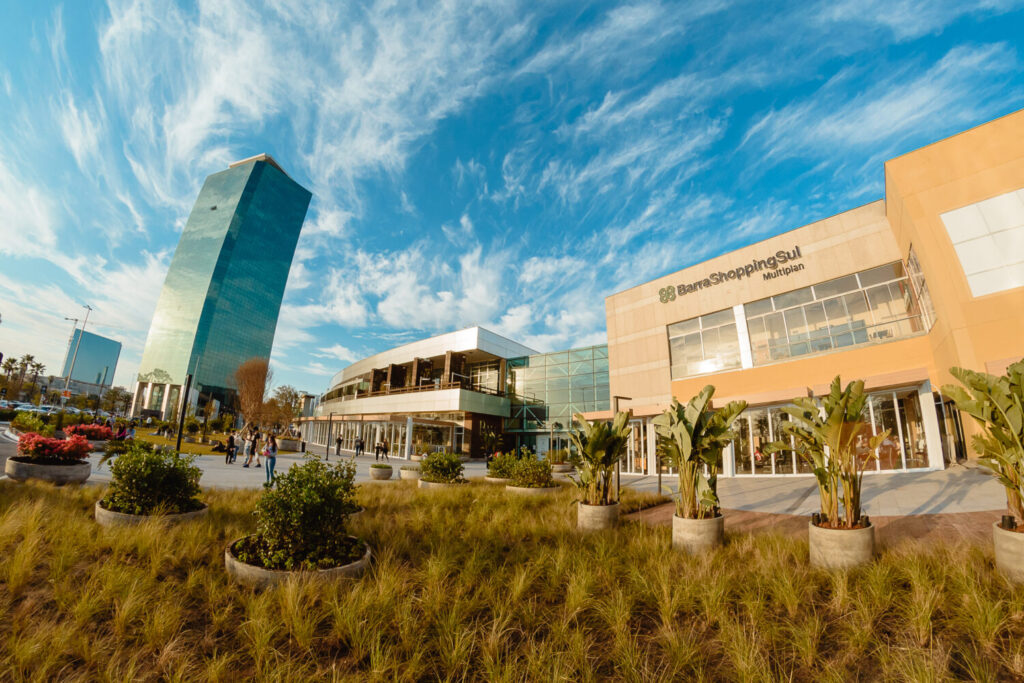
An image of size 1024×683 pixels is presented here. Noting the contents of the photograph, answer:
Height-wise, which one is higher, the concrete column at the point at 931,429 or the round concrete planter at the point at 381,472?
the concrete column at the point at 931,429

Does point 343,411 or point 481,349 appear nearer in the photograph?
point 481,349

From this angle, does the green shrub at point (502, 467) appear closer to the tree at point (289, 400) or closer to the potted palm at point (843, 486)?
the potted palm at point (843, 486)

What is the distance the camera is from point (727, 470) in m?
18.8

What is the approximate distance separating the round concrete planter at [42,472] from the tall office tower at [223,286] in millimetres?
102194

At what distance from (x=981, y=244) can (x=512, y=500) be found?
16254 millimetres

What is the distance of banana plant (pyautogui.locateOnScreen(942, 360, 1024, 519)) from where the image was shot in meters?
4.84

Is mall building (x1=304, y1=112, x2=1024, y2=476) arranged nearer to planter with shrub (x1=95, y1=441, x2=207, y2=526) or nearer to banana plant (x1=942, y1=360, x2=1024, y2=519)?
banana plant (x1=942, y1=360, x2=1024, y2=519)

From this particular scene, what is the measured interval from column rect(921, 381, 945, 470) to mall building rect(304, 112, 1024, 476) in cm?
4

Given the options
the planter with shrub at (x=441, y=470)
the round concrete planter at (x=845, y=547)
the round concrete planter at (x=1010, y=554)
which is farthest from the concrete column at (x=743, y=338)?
the round concrete planter at (x=1010, y=554)

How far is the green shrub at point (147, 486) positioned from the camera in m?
7.06

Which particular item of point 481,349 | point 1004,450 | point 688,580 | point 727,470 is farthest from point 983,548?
point 481,349

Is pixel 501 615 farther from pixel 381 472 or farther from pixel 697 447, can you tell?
pixel 381 472

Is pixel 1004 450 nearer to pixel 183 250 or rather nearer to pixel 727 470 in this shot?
pixel 727 470

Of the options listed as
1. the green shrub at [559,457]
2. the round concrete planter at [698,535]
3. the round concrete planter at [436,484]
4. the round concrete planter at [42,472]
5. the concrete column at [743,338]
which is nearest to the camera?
the round concrete planter at [698,535]
